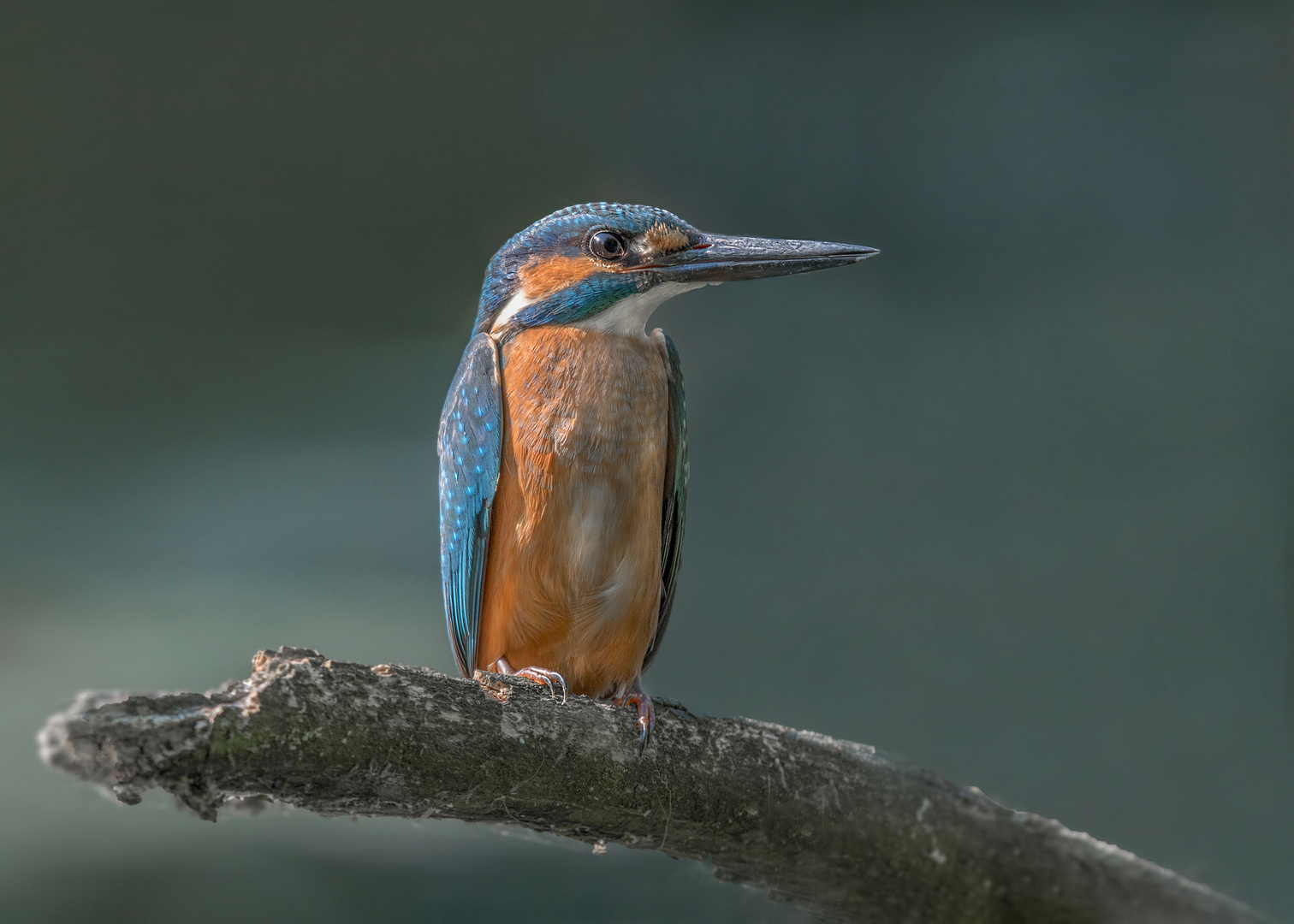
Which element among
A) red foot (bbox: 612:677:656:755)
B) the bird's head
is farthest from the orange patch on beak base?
red foot (bbox: 612:677:656:755)

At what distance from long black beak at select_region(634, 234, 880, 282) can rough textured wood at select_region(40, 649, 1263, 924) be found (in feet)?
2.07

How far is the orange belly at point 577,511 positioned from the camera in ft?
4.36

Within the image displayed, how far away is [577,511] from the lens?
4.34 feet

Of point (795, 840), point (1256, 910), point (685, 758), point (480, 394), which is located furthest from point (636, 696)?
point (1256, 910)

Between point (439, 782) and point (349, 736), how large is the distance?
0.12 metres

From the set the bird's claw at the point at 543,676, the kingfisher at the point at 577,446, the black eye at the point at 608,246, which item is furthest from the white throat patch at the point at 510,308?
the bird's claw at the point at 543,676

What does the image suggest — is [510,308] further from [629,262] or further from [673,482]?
[673,482]

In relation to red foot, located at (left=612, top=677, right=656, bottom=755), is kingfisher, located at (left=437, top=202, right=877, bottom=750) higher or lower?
higher

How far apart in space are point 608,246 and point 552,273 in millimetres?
97

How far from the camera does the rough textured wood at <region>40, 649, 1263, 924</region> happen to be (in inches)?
34.6

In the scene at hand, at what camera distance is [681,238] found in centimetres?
143

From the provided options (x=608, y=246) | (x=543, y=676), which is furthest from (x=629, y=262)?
(x=543, y=676)

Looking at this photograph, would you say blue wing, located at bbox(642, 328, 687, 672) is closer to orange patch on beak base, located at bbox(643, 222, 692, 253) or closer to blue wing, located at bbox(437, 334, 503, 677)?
orange patch on beak base, located at bbox(643, 222, 692, 253)

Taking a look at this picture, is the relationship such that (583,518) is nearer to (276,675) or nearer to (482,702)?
(482,702)
